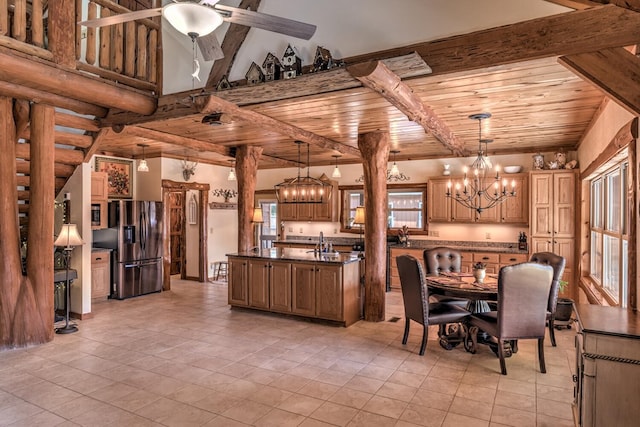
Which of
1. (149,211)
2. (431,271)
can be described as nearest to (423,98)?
(431,271)

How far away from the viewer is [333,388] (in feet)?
10.9

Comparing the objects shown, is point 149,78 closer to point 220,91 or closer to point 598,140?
point 220,91

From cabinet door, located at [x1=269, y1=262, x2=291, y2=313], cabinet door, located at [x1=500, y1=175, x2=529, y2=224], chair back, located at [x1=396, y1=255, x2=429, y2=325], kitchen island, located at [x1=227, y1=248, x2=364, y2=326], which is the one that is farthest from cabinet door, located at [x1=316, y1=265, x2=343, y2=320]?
cabinet door, located at [x1=500, y1=175, x2=529, y2=224]

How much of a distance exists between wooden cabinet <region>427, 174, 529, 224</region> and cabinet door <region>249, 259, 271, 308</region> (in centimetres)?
351

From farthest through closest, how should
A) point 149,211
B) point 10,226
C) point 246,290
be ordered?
point 149,211, point 246,290, point 10,226

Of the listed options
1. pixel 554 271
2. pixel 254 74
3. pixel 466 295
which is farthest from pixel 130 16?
pixel 554 271

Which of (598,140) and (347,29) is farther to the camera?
(598,140)

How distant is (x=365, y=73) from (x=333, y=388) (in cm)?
253

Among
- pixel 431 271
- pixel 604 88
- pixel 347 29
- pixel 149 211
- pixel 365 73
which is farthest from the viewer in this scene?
pixel 149 211

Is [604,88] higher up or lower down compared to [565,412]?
higher up

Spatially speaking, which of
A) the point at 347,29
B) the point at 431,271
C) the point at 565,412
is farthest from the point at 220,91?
the point at 565,412

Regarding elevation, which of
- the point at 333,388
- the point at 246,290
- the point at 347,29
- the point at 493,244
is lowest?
the point at 333,388

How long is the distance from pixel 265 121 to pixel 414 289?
99.3 inches

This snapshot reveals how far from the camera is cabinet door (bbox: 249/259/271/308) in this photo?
5.62 m
